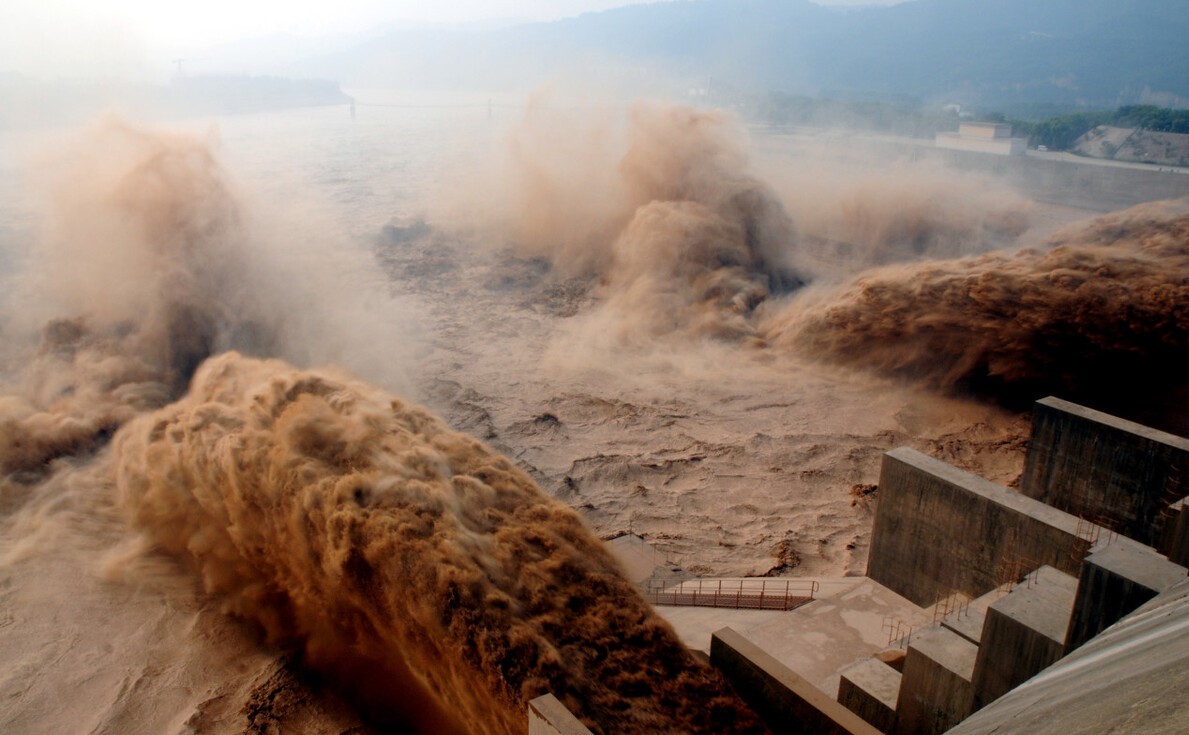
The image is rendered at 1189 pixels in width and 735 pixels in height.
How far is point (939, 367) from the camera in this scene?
19.2 m

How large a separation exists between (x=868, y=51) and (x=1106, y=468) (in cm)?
14759

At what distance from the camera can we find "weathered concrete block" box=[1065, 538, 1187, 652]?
6.96 m

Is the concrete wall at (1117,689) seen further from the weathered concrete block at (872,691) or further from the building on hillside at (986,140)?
the building on hillside at (986,140)

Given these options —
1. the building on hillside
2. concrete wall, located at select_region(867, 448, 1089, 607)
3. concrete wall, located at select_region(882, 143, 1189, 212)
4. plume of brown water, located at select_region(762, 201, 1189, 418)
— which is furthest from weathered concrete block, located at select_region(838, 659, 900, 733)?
the building on hillside

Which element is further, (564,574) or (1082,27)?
(1082,27)

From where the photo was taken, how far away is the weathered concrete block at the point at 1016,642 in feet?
23.8

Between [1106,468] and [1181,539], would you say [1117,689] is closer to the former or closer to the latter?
[1181,539]

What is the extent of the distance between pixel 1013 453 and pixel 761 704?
11.1 meters

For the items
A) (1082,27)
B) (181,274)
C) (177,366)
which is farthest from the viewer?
(1082,27)

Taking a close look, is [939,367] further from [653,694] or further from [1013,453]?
[653,694]

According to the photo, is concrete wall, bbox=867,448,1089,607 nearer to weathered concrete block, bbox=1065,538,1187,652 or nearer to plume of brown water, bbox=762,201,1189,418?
weathered concrete block, bbox=1065,538,1187,652

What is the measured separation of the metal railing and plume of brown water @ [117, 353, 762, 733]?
2.41 meters

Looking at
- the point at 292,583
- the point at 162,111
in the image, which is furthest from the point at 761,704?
the point at 162,111

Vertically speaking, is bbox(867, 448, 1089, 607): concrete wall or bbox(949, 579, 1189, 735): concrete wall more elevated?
bbox(949, 579, 1189, 735): concrete wall
